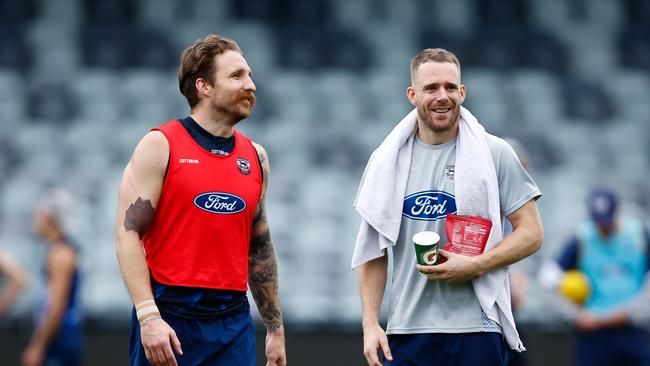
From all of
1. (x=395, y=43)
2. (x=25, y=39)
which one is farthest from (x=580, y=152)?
(x=25, y=39)

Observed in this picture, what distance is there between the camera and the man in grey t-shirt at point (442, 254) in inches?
190

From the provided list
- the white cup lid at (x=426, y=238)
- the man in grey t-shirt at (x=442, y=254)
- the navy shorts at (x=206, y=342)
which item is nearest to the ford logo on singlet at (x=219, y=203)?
the navy shorts at (x=206, y=342)

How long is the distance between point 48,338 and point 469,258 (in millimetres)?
5413

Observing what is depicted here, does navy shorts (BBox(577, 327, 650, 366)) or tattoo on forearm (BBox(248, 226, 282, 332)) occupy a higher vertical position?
tattoo on forearm (BBox(248, 226, 282, 332))

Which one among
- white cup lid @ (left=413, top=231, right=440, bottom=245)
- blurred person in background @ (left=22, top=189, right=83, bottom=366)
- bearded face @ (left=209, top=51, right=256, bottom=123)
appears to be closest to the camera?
white cup lid @ (left=413, top=231, right=440, bottom=245)

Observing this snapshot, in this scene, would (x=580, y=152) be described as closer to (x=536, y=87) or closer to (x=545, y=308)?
(x=536, y=87)

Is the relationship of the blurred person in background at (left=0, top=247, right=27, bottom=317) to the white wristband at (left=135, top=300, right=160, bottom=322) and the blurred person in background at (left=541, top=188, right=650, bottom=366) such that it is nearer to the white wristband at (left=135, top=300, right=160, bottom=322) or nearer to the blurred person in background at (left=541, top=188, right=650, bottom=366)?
the blurred person in background at (left=541, top=188, right=650, bottom=366)

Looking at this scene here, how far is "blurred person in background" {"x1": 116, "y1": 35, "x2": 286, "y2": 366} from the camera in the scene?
487 cm

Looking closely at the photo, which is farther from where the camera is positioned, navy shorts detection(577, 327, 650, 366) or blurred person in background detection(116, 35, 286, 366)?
navy shorts detection(577, 327, 650, 366)

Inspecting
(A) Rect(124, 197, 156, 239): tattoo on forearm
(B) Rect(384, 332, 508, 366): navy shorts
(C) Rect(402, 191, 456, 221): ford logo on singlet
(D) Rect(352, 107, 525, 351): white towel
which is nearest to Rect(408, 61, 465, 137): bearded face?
(D) Rect(352, 107, 525, 351): white towel

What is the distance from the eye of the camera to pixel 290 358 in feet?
34.3

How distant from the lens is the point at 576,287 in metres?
8.82

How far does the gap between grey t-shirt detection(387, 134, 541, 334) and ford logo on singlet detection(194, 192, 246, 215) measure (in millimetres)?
724

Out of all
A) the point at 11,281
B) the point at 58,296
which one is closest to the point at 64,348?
the point at 58,296
